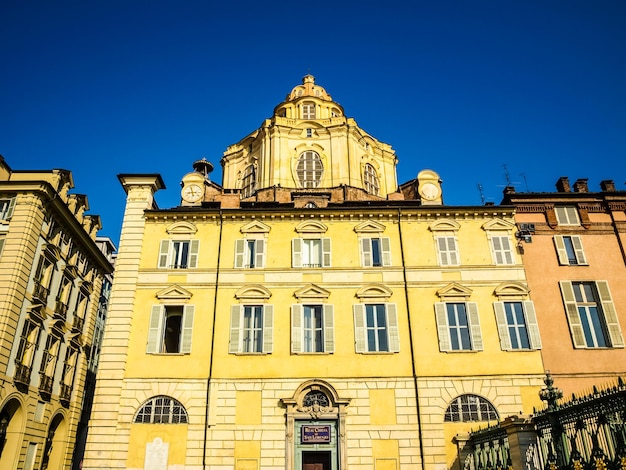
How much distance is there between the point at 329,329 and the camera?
2247 cm

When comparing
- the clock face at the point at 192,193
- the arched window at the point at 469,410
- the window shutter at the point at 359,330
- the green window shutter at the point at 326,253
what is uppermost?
the clock face at the point at 192,193

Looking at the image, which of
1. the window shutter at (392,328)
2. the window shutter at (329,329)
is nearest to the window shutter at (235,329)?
the window shutter at (329,329)

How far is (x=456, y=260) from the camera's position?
78.8ft

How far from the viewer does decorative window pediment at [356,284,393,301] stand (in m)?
23.2

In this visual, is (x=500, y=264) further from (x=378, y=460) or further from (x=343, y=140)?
(x=343, y=140)

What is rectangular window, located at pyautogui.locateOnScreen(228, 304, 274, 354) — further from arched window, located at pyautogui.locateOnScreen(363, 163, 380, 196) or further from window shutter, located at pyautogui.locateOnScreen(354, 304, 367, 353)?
arched window, located at pyautogui.locateOnScreen(363, 163, 380, 196)

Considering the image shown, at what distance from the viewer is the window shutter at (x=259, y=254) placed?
2405 centimetres

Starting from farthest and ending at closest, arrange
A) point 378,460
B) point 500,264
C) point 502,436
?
point 500,264 → point 378,460 → point 502,436

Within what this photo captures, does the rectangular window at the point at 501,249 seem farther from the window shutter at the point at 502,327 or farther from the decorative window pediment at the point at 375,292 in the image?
the decorative window pediment at the point at 375,292

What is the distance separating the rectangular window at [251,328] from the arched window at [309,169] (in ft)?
53.2

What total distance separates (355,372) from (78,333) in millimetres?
18497

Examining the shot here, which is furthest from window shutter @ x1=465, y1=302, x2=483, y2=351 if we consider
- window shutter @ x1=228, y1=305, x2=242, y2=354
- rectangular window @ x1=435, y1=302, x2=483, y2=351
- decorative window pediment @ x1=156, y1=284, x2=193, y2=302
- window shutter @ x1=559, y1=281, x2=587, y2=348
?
decorative window pediment @ x1=156, y1=284, x2=193, y2=302

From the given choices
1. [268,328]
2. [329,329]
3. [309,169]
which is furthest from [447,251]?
[309,169]

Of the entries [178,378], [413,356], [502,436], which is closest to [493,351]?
[413,356]
